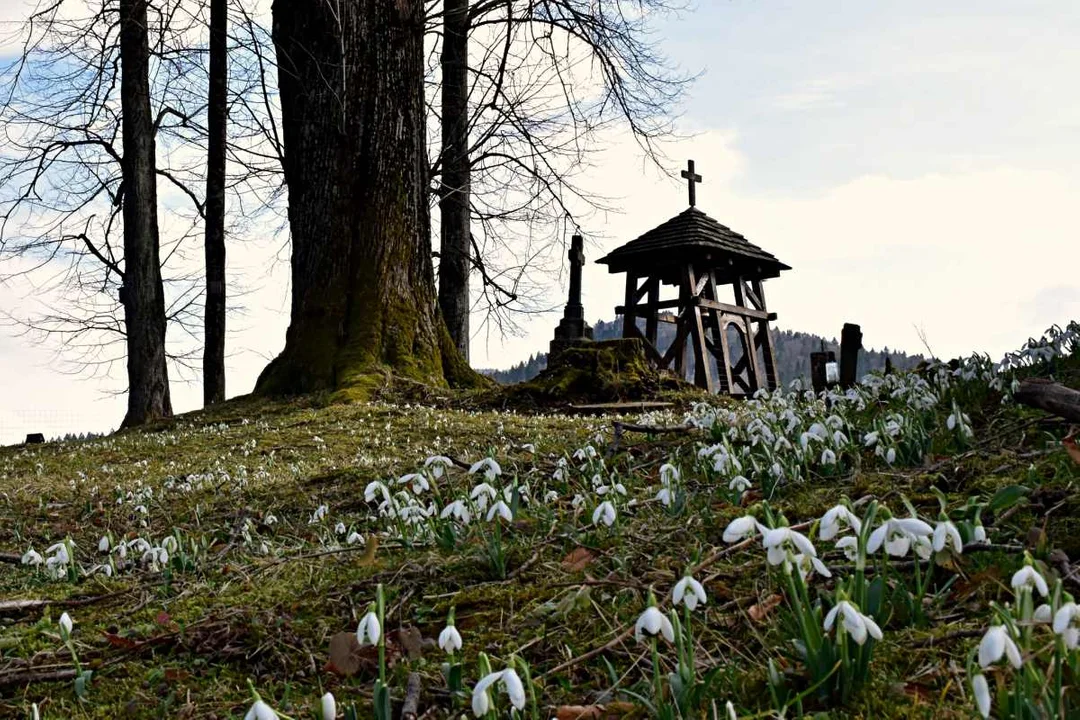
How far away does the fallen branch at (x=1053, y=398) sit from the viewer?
3455 millimetres

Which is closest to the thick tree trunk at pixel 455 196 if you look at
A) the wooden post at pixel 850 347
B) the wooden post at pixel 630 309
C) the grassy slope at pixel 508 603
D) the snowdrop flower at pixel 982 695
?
the wooden post at pixel 630 309

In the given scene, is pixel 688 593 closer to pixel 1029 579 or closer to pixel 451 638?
pixel 451 638

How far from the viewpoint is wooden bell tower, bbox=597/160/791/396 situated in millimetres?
18625

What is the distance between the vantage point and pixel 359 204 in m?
11.2

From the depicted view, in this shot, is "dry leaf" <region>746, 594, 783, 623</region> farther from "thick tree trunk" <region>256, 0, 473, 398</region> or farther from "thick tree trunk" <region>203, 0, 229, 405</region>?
"thick tree trunk" <region>203, 0, 229, 405</region>

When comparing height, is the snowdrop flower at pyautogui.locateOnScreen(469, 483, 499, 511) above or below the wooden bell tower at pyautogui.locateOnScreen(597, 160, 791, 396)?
below

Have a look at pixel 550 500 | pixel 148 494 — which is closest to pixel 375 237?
pixel 148 494

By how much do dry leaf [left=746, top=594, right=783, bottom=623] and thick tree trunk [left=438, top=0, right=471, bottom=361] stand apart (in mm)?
13352

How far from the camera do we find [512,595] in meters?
2.71

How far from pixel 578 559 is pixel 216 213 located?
13.7 metres

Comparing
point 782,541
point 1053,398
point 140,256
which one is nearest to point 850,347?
point 1053,398

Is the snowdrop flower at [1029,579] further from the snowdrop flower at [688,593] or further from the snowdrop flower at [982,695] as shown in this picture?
the snowdrop flower at [688,593]

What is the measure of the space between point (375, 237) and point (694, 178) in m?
12.2

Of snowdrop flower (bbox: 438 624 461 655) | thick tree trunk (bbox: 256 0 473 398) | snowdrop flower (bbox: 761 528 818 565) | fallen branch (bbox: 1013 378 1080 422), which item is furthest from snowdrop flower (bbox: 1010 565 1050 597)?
thick tree trunk (bbox: 256 0 473 398)
